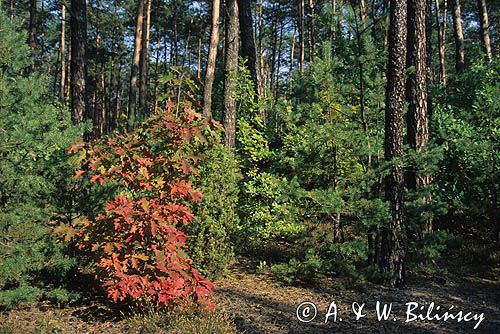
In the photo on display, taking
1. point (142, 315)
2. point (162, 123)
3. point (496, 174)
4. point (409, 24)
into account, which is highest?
point (409, 24)

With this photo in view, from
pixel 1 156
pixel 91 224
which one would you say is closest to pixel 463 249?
pixel 91 224

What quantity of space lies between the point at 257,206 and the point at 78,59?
18.0 feet

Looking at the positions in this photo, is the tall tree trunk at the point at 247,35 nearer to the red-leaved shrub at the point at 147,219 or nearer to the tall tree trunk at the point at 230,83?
the tall tree trunk at the point at 230,83

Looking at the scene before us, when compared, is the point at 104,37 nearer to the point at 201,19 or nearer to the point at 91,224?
the point at 201,19

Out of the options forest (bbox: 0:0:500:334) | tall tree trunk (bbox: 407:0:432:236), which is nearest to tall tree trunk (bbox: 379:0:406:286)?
forest (bbox: 0:0:500:334)

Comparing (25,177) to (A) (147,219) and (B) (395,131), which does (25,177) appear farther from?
(B) (395,131)

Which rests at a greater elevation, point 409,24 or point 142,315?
point 409,24

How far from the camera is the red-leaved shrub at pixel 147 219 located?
4.31 meters

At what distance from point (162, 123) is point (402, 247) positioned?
387 cm

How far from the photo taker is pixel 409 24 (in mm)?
6832

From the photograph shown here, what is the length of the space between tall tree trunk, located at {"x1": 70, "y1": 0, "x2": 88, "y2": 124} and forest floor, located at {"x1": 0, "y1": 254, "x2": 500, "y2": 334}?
521cm

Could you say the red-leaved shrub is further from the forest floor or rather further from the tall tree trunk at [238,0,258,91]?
the tall tree trunk at [238,0,258,91]

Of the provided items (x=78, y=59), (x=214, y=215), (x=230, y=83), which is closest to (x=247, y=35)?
(x=230, y=83)

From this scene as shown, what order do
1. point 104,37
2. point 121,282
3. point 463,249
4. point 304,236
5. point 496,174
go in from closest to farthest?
1. point 121,282
2. point 304,236
3. point 496,174
4. point 463,249
5. point 104,37
